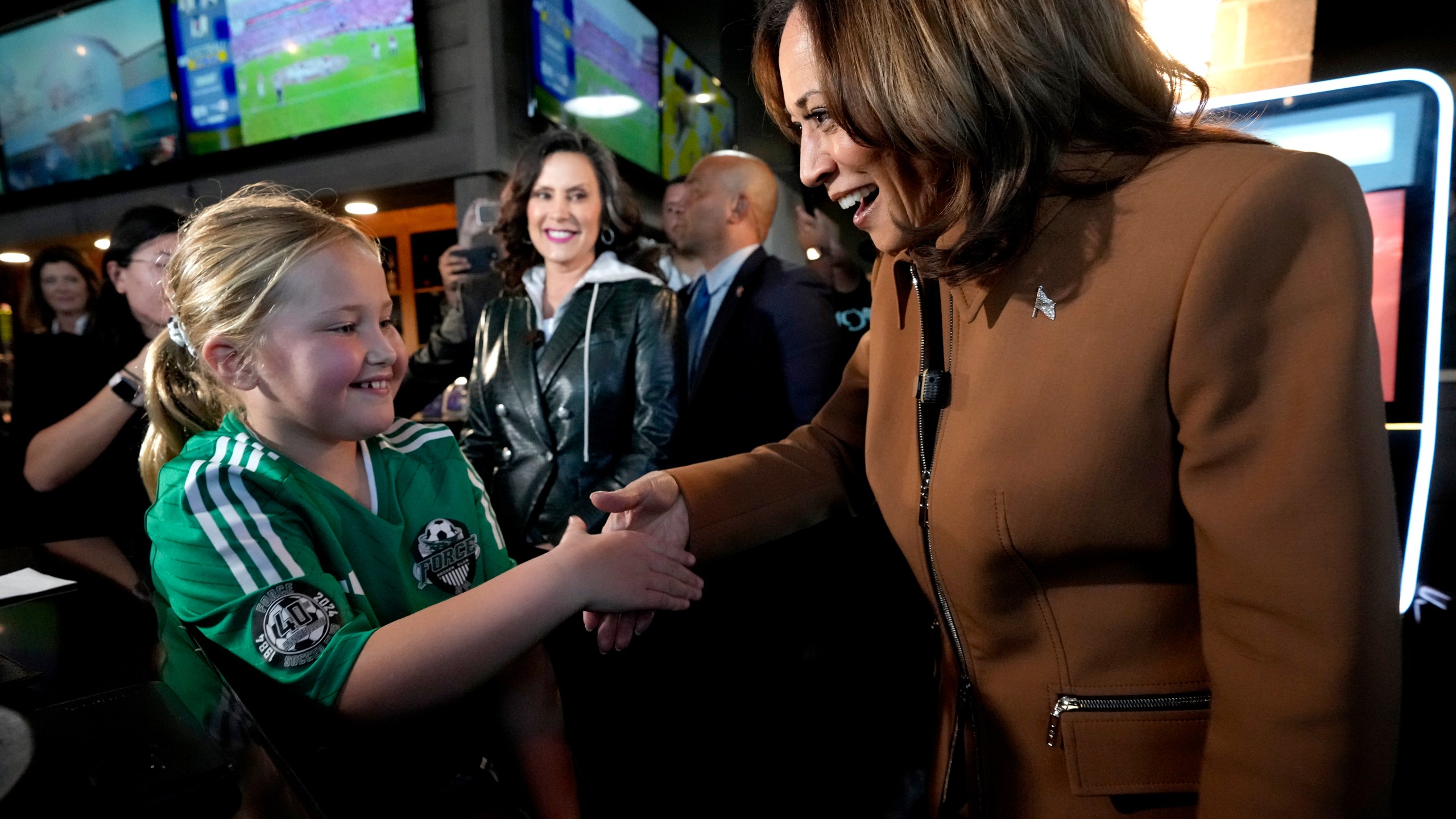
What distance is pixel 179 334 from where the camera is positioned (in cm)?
114

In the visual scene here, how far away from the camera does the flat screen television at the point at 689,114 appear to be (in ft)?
14.9

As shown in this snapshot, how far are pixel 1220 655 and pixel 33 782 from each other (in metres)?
0.96

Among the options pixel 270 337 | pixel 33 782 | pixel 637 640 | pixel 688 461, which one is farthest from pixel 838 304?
pixel 33 782

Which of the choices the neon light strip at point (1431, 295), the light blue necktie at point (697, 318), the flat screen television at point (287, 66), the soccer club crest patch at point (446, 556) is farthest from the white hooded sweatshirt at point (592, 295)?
the flat screen television at point (287, 66)

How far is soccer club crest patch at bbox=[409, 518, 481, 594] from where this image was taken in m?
1.11

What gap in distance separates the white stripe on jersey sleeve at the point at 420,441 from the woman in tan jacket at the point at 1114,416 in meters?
0.75

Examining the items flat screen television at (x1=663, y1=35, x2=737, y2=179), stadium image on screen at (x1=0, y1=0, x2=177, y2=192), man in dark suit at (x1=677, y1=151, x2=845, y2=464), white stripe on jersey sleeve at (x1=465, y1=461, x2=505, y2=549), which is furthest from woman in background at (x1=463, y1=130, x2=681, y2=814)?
stadium image on screen at (x1=0, y1=0, x2=177, y2=192)

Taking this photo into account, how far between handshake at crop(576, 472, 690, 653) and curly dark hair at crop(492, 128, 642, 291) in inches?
50.8

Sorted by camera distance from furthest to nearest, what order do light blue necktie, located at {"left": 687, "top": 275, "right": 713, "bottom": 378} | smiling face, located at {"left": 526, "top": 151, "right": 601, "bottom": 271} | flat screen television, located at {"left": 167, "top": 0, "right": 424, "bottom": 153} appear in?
flat screen television, located at {"left": 167, "top": 0, "right": 424, "bottom": 153} < light blue necktie, located at {"left": 687, "top": 275, "right": 713, "bottom": 378} < smiling face, located at {"left": 526, "top": 151, "right": 601, "bottom": 271}

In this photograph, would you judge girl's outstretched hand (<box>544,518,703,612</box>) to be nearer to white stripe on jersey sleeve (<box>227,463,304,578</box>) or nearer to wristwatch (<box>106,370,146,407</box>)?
white stripe on jersey sleeve (<box>227,463,304,578</box>)

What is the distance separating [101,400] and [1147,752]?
2.30m

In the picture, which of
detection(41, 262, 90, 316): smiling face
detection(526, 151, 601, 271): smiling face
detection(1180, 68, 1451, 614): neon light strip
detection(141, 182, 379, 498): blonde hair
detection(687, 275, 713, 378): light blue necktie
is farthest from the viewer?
detection(41, 262, 90, 316): smiling face

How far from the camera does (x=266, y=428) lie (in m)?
1.09

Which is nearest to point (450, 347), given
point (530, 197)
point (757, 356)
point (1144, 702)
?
point (530, 197)
